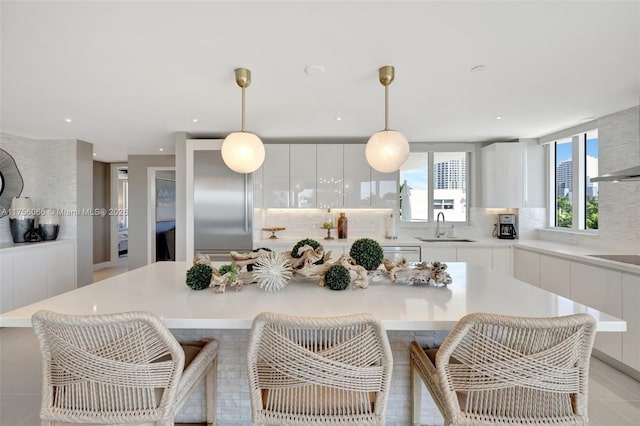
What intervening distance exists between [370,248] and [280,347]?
2.90 ft

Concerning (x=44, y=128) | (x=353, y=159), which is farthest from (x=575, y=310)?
(x=44, y=128)

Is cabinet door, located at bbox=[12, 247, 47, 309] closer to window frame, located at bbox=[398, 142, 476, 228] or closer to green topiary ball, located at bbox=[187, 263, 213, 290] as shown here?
green topiary ball, located at bbox=[187, 263, 213, 290]

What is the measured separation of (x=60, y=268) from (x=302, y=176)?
3.48 metres

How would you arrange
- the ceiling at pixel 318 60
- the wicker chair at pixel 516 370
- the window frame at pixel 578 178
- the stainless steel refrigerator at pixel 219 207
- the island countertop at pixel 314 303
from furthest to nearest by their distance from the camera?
the stainless steel refrigerator at pixel 219 207, the window frame at pixel 578 178, the ceiling at pixel 318 60, the island countertop at pixel 314 303, the wicker chair at pixel 516 370

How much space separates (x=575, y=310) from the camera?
1.29m

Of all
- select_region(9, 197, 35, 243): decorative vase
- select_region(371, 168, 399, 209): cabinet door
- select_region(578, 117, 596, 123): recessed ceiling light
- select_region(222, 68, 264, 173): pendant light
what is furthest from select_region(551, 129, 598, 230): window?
select_region(9, 197, 35, 243): decorative vase

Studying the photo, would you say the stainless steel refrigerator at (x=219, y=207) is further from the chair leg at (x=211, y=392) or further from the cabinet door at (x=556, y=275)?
the cabinet door at (x=556, y=275)

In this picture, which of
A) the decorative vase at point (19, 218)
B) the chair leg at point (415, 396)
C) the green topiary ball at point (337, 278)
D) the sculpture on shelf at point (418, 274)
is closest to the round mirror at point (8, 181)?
the decorative vase at point (19, 218)

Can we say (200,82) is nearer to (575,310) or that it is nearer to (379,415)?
(379,415)

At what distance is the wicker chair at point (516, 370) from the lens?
3.25ft

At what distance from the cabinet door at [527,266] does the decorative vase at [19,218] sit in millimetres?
6274

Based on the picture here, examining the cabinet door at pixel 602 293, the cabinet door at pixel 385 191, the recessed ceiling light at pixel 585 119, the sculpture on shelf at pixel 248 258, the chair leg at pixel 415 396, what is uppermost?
the recessed ceiling light at pixel 585 119

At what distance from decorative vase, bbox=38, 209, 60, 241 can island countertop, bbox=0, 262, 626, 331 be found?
323 cm

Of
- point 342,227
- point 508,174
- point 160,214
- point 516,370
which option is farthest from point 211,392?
point 160,214
